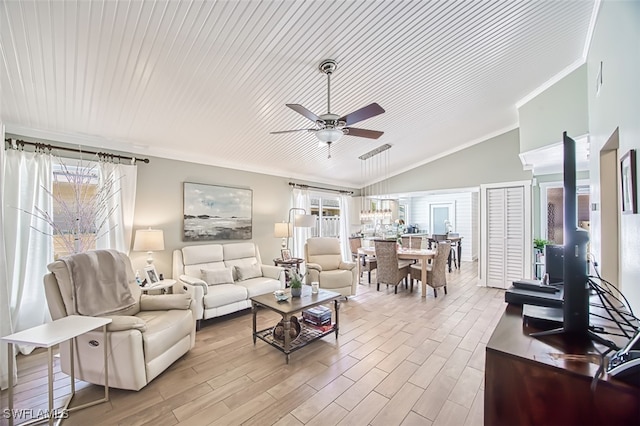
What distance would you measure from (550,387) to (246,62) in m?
3.14

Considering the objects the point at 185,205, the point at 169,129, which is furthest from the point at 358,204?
the point at 169,129

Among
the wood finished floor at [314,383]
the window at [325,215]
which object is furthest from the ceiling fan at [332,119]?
the window at [325,215]

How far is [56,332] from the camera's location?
5.77ft

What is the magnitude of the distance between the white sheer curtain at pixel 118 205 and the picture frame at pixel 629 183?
4.89 meters

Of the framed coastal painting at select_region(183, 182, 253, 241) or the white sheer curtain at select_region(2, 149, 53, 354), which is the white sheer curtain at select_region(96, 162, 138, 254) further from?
the framed coastal painting at select_region(183, 182, 253, 241)

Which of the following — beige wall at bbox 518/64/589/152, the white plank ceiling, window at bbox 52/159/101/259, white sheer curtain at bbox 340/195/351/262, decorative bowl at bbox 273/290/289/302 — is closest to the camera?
the white plank ceiling

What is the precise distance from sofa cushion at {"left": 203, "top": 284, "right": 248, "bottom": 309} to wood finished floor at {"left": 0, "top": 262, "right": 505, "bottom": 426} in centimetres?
31

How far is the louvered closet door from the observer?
5117 mm

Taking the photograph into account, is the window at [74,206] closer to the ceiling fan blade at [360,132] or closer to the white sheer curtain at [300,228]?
the ceiling fan blade at [360,132]

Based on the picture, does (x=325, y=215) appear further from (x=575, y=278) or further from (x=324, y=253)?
(x=575, y=278)

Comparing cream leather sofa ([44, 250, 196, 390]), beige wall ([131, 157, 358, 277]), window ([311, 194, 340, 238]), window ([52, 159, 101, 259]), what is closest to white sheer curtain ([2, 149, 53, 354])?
window ([52, 159, 101, 259])

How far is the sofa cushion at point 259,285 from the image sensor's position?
3943 millimetres

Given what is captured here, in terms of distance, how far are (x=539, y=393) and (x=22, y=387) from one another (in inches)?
145

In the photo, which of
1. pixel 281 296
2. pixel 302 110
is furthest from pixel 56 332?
pixel 302 110
